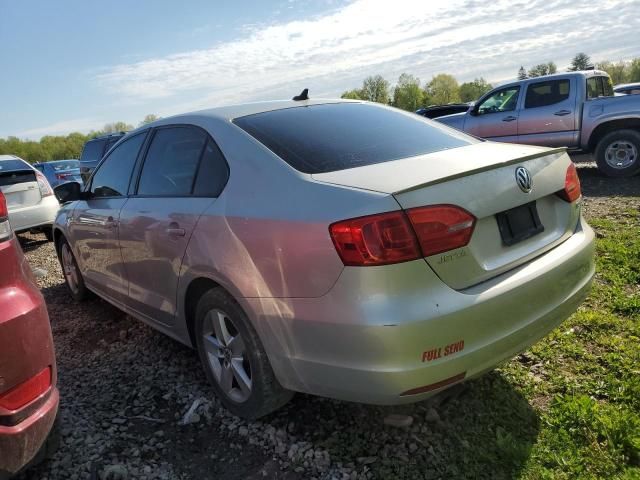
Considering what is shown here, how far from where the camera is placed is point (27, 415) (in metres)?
1.98

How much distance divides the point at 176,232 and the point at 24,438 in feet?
4.11

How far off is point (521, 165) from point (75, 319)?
3979 millimetres

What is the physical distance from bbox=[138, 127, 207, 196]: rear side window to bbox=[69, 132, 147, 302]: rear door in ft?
0.87

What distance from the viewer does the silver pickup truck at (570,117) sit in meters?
8.59

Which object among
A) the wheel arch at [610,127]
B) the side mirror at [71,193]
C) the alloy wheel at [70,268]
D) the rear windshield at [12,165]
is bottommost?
the wheel arch at [610,127]

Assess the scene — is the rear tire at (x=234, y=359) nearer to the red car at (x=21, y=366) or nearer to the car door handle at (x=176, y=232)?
the car door handle at (x=176, y=232)

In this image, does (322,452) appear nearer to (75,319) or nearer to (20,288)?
(20,288)

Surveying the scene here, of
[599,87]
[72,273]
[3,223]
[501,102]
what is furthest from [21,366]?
[599,87]

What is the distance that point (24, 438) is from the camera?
1.96m

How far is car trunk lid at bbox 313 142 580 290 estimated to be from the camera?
80.7 inches

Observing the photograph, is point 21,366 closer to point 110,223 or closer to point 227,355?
point 227,355

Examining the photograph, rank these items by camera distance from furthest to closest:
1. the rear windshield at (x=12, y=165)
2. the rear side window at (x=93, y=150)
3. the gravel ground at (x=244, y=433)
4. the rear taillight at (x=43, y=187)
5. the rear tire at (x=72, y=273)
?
the rear side window at (x=93, y=150), the rear taillight at (x=43, y=187), the rear windshield at (x=12, y=165), the rear tire at (x=72, y=273), the gravel ground at (x=244, y=433)

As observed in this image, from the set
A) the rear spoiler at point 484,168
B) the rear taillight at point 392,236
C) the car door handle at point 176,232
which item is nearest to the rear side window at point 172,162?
the car door handle at point 176,232

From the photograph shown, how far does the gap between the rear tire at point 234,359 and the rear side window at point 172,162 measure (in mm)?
711
